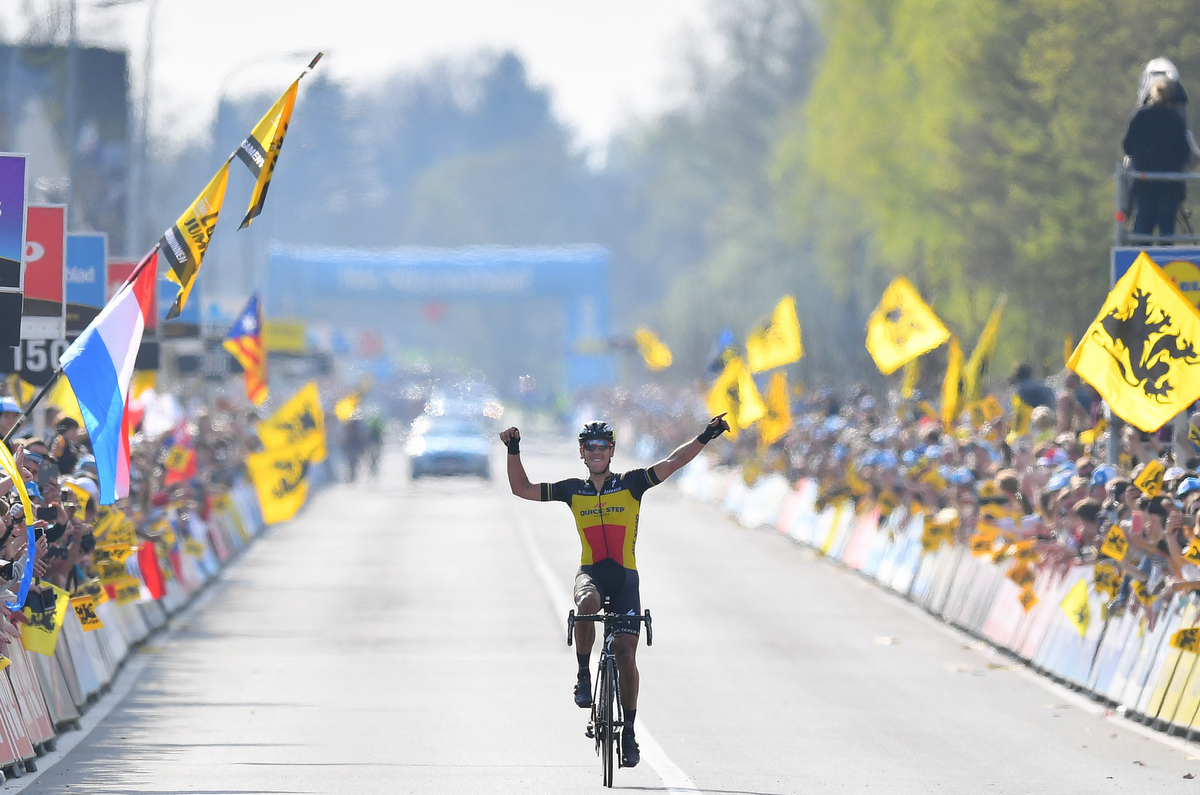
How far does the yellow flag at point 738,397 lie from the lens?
31.2 meters

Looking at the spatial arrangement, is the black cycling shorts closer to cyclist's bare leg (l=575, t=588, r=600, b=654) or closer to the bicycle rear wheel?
cyclist's bare leg (l=575, t=588, r=600, b=654)

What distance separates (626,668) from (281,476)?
55.0ft

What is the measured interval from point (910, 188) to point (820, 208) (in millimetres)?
17816

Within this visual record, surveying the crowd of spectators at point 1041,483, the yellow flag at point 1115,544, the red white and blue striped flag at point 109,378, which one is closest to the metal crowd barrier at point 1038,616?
the crowd of spectators at point 1041,483

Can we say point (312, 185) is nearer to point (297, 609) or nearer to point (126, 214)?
point (126, 214)

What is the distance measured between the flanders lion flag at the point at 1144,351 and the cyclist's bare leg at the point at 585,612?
5155 mm

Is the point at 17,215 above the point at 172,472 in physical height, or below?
above

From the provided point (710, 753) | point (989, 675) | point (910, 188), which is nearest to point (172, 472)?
point (989, 675)

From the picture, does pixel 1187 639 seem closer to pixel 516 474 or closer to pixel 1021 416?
pixel 516 474

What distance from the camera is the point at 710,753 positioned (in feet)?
44.0

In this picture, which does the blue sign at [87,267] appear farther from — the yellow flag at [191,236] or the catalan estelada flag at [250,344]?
the catalan estelada flag at [250,344]

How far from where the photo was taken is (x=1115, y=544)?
1530 cm

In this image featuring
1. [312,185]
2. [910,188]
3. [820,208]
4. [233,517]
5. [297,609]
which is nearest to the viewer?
[297,609]

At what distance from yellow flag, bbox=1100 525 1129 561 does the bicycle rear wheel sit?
15.8ft
